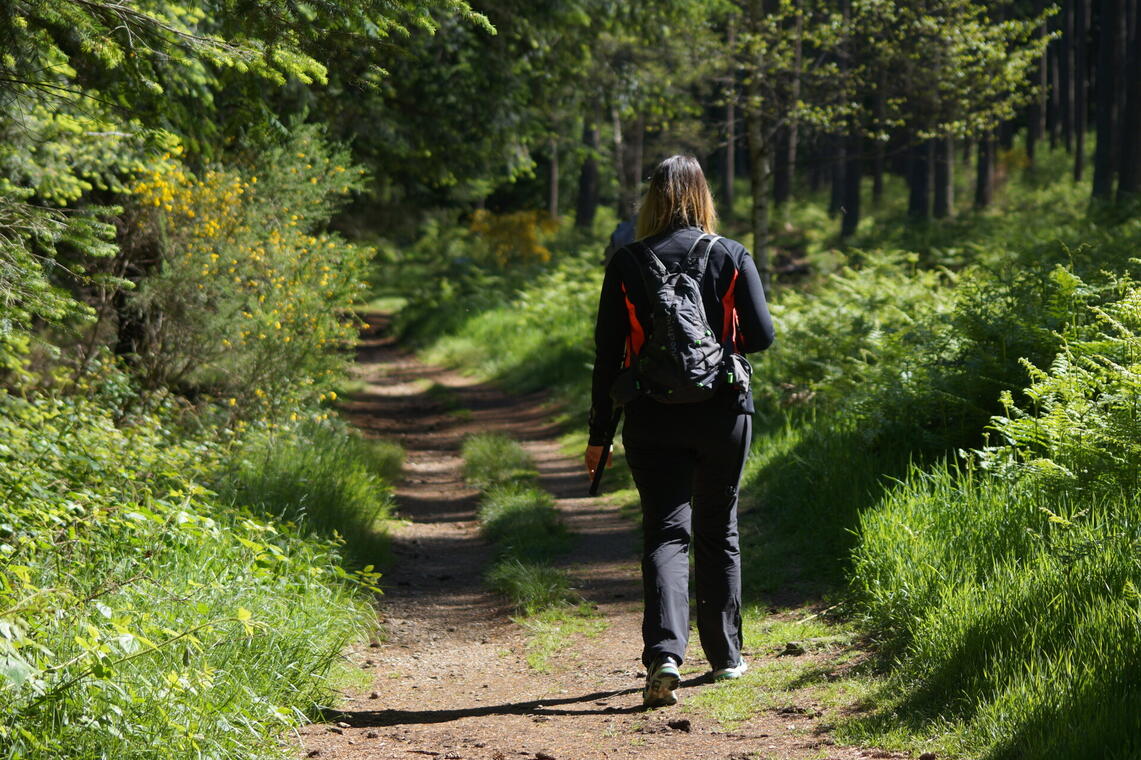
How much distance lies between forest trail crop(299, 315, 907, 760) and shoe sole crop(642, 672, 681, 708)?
0.17ft

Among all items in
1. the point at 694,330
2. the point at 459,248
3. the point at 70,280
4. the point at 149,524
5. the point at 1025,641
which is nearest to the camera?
the point at 1025,641

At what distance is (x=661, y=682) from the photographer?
4230 millimetres

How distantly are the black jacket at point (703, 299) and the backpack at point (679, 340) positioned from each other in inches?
1.7

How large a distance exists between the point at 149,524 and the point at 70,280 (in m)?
5.20

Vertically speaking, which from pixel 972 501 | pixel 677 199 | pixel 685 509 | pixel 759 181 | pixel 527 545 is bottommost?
pixel 527 545

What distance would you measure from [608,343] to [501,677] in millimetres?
1822

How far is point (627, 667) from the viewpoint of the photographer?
16.6 ft

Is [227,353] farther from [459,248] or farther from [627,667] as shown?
[459,248]

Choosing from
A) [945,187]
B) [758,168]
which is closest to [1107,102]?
[945,187]

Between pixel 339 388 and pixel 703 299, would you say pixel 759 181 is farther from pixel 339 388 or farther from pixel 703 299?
pixel 703 299

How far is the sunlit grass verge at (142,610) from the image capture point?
3.13 m

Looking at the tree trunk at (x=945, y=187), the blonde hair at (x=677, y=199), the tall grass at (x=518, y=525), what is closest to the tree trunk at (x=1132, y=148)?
the tree trunk at (x=945, y=187)

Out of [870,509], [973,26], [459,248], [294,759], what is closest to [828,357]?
[870,509]

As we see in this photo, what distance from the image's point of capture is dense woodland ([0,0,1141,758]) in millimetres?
3611
